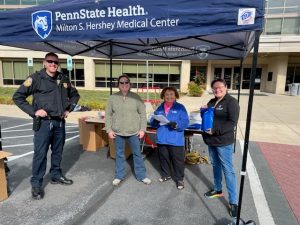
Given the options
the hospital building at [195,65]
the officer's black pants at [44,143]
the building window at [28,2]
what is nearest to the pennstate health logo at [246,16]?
the officer's black pants at [44,143]

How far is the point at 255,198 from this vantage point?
12.8 ft

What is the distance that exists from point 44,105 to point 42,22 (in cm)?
109

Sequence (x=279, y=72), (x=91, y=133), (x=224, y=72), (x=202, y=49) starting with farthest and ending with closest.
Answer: (x=224, y=72) < (x=279, y=72) < (x=91, y=133) < (x=202, y=49)

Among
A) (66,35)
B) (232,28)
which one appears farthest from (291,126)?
(66,35)

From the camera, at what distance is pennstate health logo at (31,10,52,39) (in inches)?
123

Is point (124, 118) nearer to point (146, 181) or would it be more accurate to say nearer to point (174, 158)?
point (174, 158)

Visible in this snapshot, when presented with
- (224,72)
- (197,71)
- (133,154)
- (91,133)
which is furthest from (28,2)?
(133,154)

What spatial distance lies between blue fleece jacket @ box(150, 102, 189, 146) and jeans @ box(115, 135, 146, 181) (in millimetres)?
389

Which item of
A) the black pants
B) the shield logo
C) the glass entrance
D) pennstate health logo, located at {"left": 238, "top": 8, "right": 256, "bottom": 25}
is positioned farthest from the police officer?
the glass entrance

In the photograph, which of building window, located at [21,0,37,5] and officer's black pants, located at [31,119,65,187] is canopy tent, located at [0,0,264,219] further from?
building window, located at [21,0,37,5]

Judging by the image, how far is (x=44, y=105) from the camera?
3.54 meters

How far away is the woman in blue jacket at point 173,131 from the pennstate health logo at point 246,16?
1808 mm

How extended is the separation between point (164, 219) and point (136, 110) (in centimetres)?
168

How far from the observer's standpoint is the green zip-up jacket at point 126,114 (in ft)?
13.4
